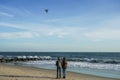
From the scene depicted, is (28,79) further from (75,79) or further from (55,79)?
(75,79)

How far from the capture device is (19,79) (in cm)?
2102

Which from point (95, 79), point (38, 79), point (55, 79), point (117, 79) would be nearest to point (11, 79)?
point (38, 79)

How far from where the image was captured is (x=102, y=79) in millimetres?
23562

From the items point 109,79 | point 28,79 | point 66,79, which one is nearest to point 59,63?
Answer: point 66,79

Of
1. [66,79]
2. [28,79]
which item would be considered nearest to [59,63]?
[66,79]

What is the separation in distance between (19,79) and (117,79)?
337 inches

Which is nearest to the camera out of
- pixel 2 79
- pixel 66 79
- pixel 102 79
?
pixel 2 79

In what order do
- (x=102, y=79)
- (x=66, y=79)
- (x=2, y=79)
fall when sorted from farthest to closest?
(x=102, y=79)
(x=66, y=79)
(x=2, y=79)

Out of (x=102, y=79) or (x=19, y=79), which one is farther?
(x=102, y=79)

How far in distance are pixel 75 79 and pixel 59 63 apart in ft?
6.07

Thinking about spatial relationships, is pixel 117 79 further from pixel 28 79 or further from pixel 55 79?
pixel 28 79

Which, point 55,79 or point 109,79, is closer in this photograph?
point 55,79

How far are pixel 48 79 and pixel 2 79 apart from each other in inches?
140

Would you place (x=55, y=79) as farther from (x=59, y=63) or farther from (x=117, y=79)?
(x=117, y=79)
